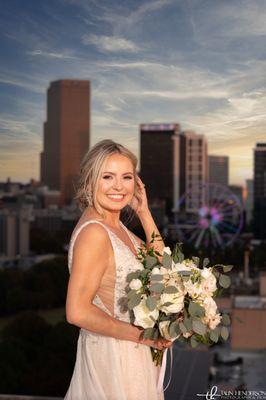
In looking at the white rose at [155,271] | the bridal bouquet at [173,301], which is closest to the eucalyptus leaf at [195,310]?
the bridal bouquet at [173,301]

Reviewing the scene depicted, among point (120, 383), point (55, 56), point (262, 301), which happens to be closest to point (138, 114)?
point (55, 56)

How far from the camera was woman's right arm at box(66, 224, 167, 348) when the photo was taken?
1.24 m

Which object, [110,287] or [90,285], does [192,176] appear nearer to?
[110,287]

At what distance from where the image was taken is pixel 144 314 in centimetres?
128

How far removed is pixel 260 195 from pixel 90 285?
3323 millimetres

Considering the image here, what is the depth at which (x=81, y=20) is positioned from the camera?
4.13m

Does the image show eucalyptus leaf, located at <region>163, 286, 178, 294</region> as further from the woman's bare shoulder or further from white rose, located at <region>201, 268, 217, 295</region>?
the woman's bare shoulder

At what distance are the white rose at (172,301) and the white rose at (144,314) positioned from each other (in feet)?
0.09

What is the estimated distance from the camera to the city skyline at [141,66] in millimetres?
4055

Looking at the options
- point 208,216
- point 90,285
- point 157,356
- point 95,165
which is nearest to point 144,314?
point 90,285

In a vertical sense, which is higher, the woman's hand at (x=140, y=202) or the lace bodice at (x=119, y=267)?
the woman's hand at (x=140, y=202)

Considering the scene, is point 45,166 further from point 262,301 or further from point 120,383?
point 120,383

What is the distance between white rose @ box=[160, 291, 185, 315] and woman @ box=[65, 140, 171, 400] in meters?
0.10

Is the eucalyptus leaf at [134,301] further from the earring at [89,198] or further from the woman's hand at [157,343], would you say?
the earring at [89,198]
